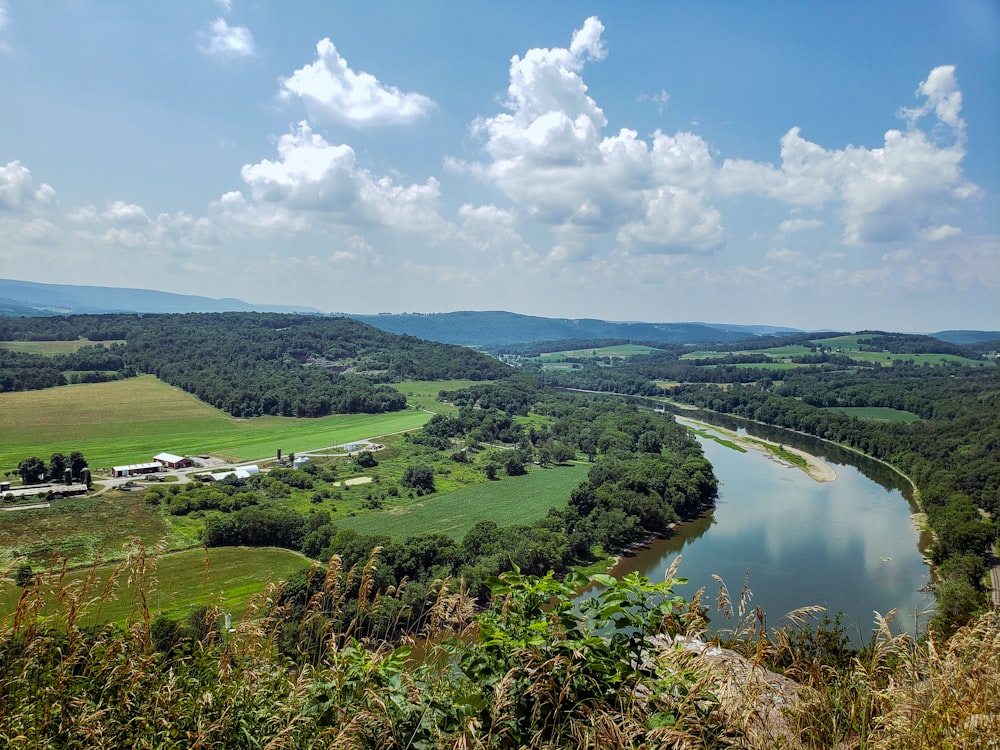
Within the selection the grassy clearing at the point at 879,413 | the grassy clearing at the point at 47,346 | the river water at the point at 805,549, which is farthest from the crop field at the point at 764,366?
the grassy clearing at the point at 47,346

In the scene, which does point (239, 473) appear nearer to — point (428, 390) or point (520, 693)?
point (520, 693)

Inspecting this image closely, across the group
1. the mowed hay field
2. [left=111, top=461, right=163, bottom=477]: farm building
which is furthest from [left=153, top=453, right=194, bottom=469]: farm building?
[left=111, top=461, right=163, bottom=477]: farm building

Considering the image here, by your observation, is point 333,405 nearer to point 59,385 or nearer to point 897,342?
point 59,385

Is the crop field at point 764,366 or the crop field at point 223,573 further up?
the crop field at point 764,366

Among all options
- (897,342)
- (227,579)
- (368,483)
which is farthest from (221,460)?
(897,342)

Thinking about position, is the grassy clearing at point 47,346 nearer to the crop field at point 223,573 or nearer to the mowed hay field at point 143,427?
the mowed hay field at point 143,427

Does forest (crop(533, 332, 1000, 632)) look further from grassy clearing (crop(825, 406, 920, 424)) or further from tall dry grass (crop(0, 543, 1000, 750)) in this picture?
tall dry grass (crop(0, 543, 1000, 750))

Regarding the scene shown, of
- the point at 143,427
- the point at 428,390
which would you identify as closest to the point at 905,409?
the point at 428,390

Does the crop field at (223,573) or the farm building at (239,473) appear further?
the farm building at (239,473)
